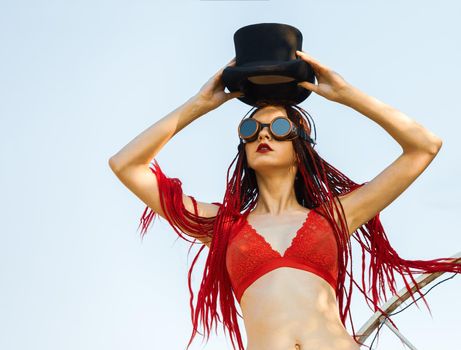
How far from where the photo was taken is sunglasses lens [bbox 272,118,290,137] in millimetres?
5121

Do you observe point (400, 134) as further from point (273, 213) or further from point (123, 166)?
point (123, 166)

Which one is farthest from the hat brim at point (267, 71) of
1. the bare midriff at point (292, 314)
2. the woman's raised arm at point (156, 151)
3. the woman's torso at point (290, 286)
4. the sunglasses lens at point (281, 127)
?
the bare midriff at point (292, 314)

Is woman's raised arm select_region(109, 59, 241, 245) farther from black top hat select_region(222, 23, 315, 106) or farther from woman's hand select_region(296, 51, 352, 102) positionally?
woman's hand select_region(296, 51, 352, 102)

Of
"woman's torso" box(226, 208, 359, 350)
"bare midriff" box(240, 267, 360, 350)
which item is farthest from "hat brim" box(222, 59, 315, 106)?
"bare midriff" box(240, 267, 360, 350)

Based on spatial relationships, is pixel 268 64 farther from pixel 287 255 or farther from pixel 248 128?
pixel 287 255

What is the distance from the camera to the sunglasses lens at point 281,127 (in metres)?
5.12

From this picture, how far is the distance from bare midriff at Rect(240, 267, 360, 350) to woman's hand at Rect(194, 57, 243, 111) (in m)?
0.99

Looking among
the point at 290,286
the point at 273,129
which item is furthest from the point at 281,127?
the point at 290,286

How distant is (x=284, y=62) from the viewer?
200 inches

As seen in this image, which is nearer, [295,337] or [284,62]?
[295,337]

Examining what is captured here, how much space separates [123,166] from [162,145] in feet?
0.75

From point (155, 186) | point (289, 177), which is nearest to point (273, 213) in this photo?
point (289, 177)

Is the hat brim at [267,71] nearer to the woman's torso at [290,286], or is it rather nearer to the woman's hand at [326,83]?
the woman's hand at [326,83]

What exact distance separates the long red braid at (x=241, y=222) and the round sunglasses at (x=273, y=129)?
0.12 meters
